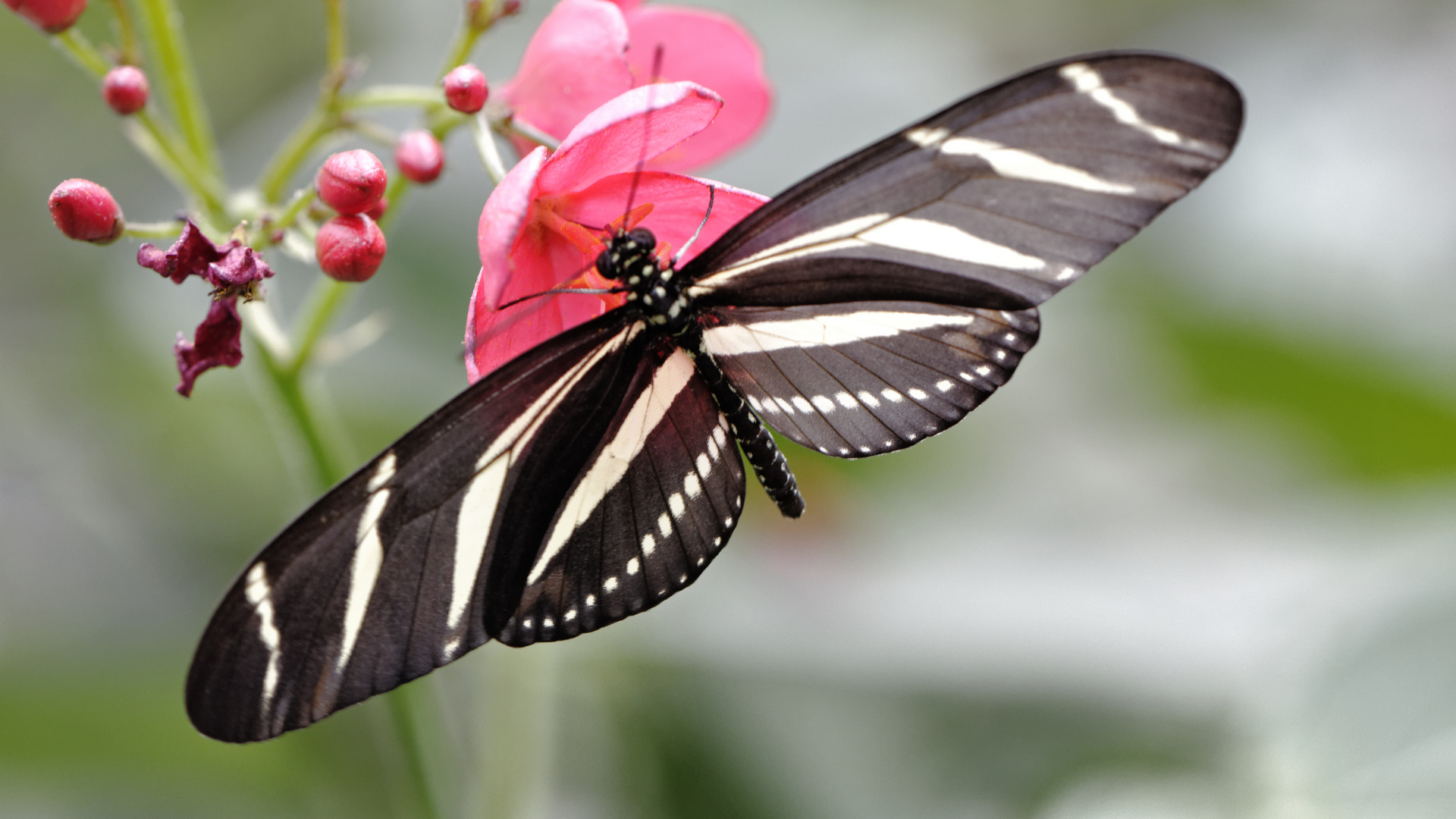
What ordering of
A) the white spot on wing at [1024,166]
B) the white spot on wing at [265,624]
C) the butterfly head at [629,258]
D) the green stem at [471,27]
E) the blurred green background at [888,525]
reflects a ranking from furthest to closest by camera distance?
the blurred green background at [888,525], the green stem at [471,27], the butterfly head at [629,258], the white spot on wing at [1024,166], the white spot on wing at [265,624]

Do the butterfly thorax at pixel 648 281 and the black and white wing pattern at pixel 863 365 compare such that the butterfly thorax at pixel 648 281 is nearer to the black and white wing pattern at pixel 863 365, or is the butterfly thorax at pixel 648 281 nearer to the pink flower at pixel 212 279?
the black and white wing pattern at pixel 863 365

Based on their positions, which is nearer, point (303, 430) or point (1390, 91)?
point (303, 430)

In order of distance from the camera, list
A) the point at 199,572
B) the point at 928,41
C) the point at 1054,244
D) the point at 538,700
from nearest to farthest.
→ 1. the point at 1054,244
2. the point at 538,700
3. the point at 199,572
4. the point at 928,41

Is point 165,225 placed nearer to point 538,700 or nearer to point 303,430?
point 303,430

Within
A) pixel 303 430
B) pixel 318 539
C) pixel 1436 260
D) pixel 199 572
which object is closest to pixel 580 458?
pixel 318 539

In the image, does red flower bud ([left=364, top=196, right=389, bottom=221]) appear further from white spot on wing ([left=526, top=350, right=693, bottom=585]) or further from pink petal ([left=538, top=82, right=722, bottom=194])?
white spot on wing ([left=526, top=350, right=693, bottom=585])

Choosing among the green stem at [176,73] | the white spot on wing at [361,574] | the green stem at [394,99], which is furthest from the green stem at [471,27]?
the white spot on wing at [361,574]

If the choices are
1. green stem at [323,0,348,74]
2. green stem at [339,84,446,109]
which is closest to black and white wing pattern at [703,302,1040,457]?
green stem at [339,84,446,109]
